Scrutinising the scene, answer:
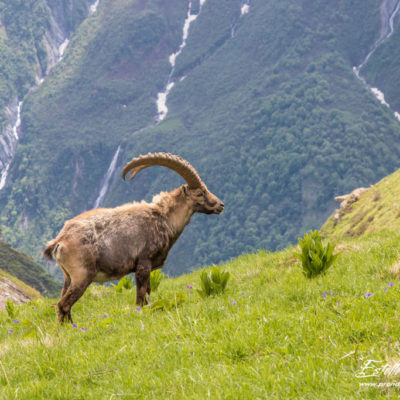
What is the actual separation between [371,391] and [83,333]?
14.3ft

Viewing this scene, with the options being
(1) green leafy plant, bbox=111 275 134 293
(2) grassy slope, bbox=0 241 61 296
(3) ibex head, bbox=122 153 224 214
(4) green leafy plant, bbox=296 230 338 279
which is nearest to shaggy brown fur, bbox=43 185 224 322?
(3) ibex head, bbox=122 153 224 214

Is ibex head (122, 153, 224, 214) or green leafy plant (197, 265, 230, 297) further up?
ibex head (122, 153, 224, 214)

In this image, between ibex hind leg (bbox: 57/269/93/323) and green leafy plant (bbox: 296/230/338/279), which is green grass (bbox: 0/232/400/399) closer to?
green leafy plant (bbox: 296/230/338/279)

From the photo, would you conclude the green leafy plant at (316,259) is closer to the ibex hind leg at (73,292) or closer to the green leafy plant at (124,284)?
the ibex hind leg at (73,292)

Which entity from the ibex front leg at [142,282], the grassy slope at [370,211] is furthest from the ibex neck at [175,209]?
the grassy slope at [370,211]

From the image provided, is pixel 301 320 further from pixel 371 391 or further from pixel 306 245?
pixel 306 245

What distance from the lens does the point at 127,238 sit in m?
9.15

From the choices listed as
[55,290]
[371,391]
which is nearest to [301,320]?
[371,391]

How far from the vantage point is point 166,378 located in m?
4.54

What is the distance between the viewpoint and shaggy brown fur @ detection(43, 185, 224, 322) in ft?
27.9

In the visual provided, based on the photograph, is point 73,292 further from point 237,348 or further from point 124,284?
point 237,348

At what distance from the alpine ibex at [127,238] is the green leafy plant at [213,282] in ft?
5.13

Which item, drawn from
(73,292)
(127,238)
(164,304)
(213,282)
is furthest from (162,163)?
(164,304)

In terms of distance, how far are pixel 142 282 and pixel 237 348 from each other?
4420 millimetres
